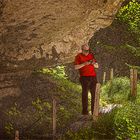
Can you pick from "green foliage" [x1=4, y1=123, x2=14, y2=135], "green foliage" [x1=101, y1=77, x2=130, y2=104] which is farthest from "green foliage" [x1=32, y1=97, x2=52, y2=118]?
"green foliage" [x1=101, y1=77, x2=130, y2=104]

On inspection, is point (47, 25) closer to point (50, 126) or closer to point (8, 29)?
point (8, 29)

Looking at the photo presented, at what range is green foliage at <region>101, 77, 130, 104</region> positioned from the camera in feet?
52.6

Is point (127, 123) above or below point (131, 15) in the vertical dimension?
below

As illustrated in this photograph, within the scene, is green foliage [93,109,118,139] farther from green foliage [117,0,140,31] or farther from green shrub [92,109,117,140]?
green foliage [117,0,140,31]

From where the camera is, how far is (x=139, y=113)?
9.43 m

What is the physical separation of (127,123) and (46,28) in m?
4.43

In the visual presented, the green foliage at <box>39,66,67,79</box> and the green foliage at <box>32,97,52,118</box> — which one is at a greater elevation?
the green foliage at <box>39,66,67,79</box>

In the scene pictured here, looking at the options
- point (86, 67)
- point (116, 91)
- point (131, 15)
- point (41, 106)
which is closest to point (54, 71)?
point (116, 91)

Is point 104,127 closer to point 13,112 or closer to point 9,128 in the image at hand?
point 9,128

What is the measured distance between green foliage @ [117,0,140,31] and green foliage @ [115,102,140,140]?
535 inches

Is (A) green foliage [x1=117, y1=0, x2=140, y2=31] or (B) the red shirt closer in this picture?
(B) the red shirt

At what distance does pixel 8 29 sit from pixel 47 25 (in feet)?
4.48

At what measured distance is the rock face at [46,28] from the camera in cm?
1022

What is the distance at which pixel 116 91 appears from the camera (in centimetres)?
1727
